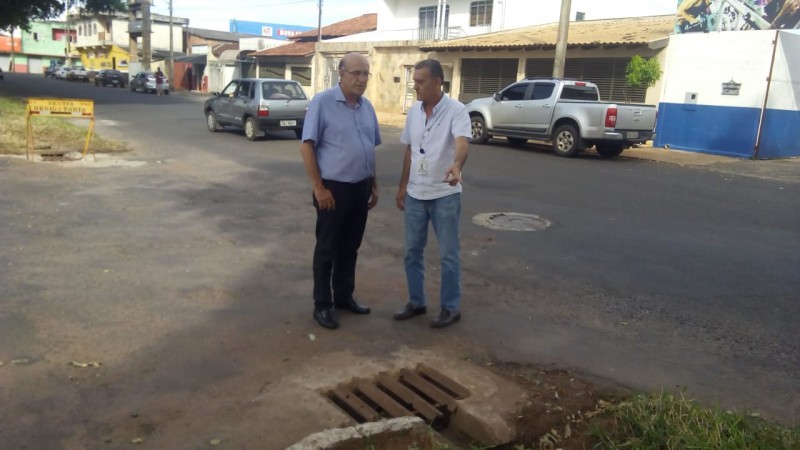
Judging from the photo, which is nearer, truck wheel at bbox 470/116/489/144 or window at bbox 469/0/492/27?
truck wheel at bbox 470/116/489/144

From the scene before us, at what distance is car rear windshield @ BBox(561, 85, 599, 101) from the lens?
16375mm

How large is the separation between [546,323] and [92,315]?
3.20 m

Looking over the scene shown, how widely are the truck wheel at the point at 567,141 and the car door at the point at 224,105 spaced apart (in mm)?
8375

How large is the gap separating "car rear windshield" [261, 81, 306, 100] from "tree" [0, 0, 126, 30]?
55.3 ft

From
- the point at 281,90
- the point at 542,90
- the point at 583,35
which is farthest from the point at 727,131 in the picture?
the point at 281,90

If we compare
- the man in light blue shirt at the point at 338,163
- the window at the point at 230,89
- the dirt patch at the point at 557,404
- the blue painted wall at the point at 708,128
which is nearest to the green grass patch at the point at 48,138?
the window at the point at 230,89

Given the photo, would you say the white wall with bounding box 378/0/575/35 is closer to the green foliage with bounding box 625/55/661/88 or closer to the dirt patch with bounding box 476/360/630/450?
the green foliage with bounding box 625/55/661/88

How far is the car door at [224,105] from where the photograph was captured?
18.1 metres

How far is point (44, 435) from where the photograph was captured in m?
3.18

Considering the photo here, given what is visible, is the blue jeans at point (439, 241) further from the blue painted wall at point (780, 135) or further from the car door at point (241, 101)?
the blue painted wall at point (780, 135)

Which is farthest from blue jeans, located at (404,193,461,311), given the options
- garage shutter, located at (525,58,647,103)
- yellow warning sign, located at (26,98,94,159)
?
garage shutter, located at (525,58,647,103)

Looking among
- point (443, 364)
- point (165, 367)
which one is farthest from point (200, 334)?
point (443, 364)

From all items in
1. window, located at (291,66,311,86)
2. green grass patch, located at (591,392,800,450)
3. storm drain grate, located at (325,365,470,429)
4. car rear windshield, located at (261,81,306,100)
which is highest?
window, located at (291,66,311,86)

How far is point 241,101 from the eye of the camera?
17.5 meters
